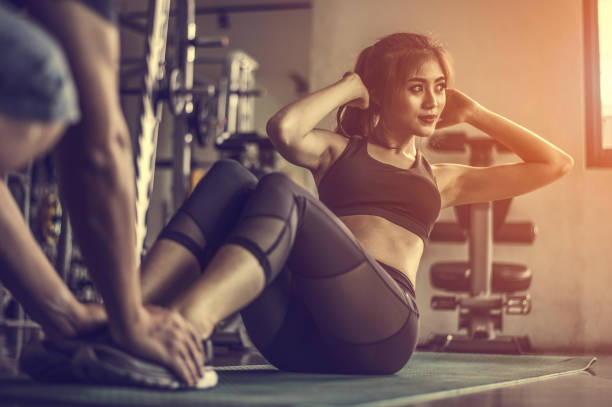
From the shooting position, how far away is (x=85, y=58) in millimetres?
971

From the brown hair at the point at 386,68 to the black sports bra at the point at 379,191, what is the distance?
0.15 m

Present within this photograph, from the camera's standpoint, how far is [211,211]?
1516 millimetres

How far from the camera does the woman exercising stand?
1.40 m

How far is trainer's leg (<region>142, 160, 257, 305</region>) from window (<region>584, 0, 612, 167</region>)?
285cm

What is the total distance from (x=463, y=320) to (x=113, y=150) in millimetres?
2797

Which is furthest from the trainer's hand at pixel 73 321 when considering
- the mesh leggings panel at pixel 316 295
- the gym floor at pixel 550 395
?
the gym floor at pixel 550 395

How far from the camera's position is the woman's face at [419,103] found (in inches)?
75.8

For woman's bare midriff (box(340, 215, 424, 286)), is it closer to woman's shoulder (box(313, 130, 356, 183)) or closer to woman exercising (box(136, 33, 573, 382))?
woman exercising (box(136, 33, 573, 382))

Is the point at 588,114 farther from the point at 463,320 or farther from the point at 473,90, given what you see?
the point at 463,320

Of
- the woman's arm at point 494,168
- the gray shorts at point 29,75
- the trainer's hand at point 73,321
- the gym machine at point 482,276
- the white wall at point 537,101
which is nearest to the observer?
the gray shorts at point 29,75

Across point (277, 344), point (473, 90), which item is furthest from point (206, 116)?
point (277, 344)

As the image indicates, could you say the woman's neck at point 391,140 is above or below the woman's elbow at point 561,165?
above

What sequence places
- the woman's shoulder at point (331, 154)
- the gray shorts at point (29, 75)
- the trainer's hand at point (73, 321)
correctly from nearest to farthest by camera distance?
the gray shorts at point (29, 75)
the trainer's hand at point (73, 321)
the woman's shoulder at point (331, 154)

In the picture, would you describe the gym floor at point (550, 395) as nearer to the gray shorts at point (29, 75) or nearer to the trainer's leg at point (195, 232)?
the trainer's leg at point (195, 232)
